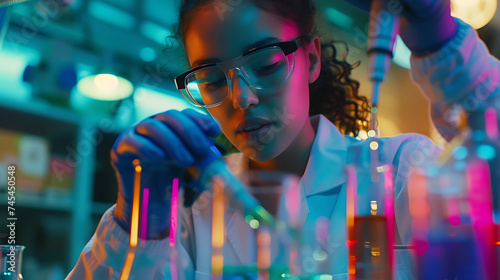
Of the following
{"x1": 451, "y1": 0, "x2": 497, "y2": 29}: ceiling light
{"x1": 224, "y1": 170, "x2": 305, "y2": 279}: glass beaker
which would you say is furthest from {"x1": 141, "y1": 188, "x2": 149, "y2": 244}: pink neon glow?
{"x1": 451, "y1": 0, "x2": 497, "y2": 29}: ceiling light

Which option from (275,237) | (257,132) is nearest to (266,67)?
(257,132)

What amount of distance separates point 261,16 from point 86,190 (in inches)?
46.2

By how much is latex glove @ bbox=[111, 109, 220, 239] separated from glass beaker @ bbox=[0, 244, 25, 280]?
18 centimetres

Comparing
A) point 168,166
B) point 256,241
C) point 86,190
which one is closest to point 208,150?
point 168,166

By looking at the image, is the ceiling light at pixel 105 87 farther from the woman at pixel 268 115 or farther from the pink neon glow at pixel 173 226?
the pink neon glow at pixel 173 226

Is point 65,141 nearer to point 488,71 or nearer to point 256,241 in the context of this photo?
point 256,241

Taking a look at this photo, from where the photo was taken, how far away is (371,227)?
44 centimetres

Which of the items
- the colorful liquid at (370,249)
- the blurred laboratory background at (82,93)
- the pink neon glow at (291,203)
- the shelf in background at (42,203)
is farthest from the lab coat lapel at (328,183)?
the shelf in background at (42,203)

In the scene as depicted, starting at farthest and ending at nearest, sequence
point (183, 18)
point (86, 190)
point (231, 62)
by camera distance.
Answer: point (86, 190), point (183, 18), point (231, 62)

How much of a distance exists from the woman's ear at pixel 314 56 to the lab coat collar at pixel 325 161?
11cm

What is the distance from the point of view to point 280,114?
31.7 inches

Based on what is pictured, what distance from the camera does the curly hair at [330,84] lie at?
90 centimetres

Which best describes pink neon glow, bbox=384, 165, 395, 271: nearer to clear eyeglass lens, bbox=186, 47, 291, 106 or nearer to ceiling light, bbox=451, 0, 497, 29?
clear eyeglass lens, bbox=186, 47, 291, 106

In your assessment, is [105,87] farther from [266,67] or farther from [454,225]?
[454,225]
